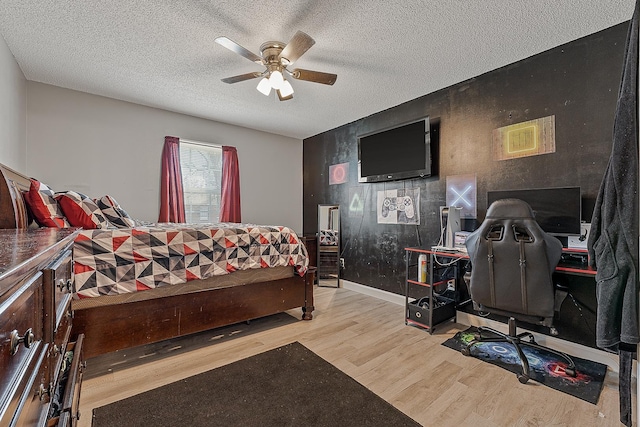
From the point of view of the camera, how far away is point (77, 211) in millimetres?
1976

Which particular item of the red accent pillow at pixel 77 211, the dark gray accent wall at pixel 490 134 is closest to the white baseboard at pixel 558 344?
the dark gray accent wall at pixel 490 134

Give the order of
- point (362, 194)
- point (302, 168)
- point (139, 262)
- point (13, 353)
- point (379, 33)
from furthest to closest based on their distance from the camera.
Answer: point (302, 168) → point (362, 194) → point (379, 33) → point (139, 262) → point (13, 353)

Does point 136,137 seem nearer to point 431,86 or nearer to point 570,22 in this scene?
point 431,86

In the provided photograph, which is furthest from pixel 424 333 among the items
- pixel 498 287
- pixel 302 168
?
pixel 302 168

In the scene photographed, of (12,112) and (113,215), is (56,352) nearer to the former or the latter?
(113,215)

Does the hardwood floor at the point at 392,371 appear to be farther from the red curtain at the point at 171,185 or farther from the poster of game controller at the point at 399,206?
the red curtain at the point at 171,185

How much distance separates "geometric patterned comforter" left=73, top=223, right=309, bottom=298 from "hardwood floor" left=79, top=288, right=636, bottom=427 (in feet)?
1.97

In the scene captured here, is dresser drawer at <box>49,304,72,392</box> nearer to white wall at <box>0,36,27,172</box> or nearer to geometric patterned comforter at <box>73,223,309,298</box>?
geometric patterned comforter at <box>73,223,309,298</box>

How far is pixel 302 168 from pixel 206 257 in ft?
11.0

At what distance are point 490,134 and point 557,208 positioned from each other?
3.05ft

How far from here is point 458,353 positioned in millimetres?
2293

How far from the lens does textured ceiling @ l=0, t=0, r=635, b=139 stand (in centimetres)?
197

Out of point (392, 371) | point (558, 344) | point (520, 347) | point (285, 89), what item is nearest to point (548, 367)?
point (520, 347)

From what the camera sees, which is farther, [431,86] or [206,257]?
[431,86]
